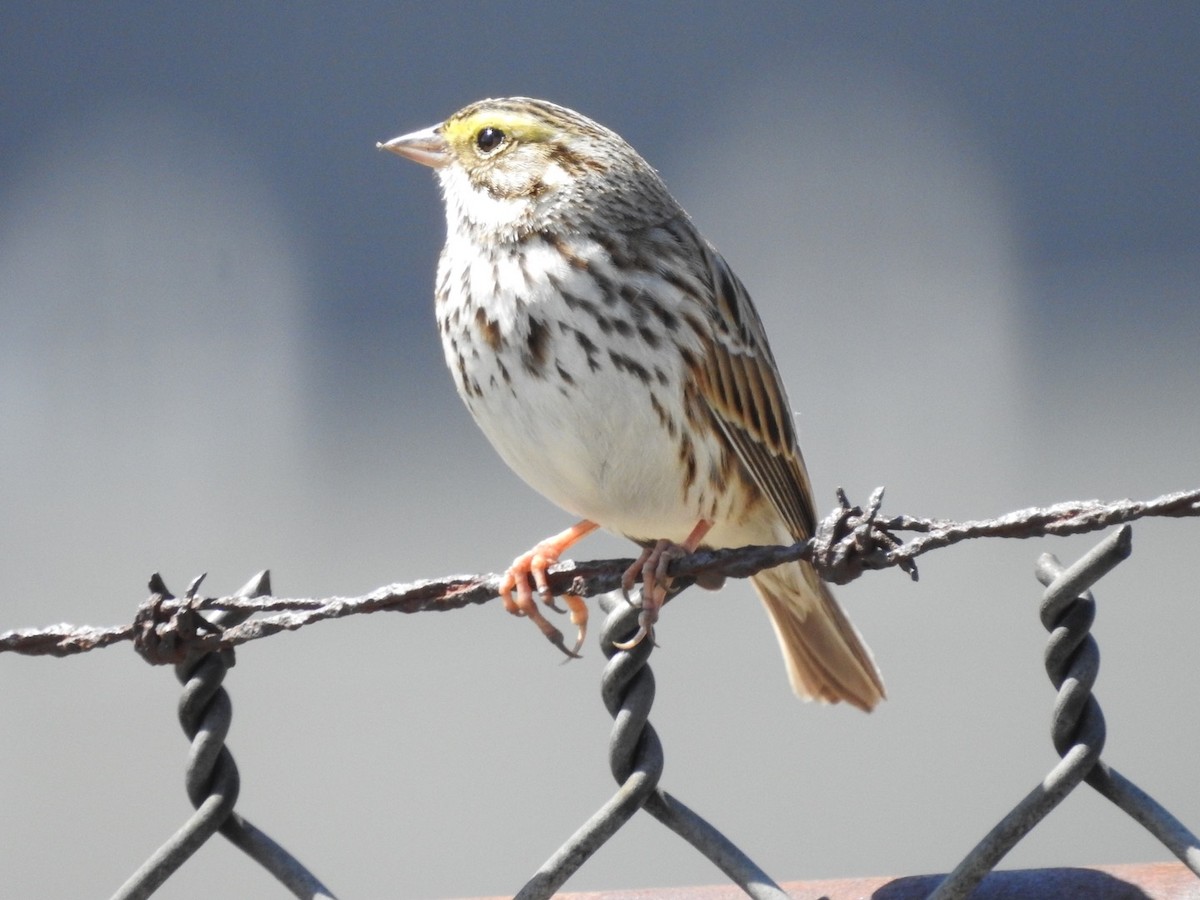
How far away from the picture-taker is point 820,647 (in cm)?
298

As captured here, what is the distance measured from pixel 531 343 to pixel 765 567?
42.1 inches

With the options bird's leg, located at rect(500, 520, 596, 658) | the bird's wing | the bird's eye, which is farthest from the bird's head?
bird's leg, located at rect(500, 520, 596, 658)

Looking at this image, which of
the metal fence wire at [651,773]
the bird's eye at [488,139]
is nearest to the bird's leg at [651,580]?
the metal fence wire at [651,773]

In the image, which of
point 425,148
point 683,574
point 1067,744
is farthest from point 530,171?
point 1067,744

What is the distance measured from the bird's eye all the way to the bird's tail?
929mm

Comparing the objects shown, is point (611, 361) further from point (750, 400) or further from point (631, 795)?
point (631, 795)

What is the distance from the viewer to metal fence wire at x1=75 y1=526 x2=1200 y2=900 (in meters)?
1.47

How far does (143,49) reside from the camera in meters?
4.75

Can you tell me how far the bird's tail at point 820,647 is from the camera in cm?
297

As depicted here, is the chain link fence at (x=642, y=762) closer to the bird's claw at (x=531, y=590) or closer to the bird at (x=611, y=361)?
the bird's claw at (x=531, y=590)

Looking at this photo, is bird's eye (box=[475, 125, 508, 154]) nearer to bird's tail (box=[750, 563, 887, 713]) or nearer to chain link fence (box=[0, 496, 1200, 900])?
bird's tail (box=[750, 563, 887, 713])

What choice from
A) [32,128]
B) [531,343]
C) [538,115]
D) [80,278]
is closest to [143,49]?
[32,128]

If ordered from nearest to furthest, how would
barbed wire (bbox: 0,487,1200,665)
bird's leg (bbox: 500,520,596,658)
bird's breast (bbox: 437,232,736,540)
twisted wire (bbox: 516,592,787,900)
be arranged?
barbed wire (bbox: 0,487,1200,665), twisted wire (bbox: 516,592,787,900), bird's leg (bbox: 500,520,596,658), bird's breast (bbox: 437,232,736,540)

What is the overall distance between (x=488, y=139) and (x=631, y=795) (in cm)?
161
